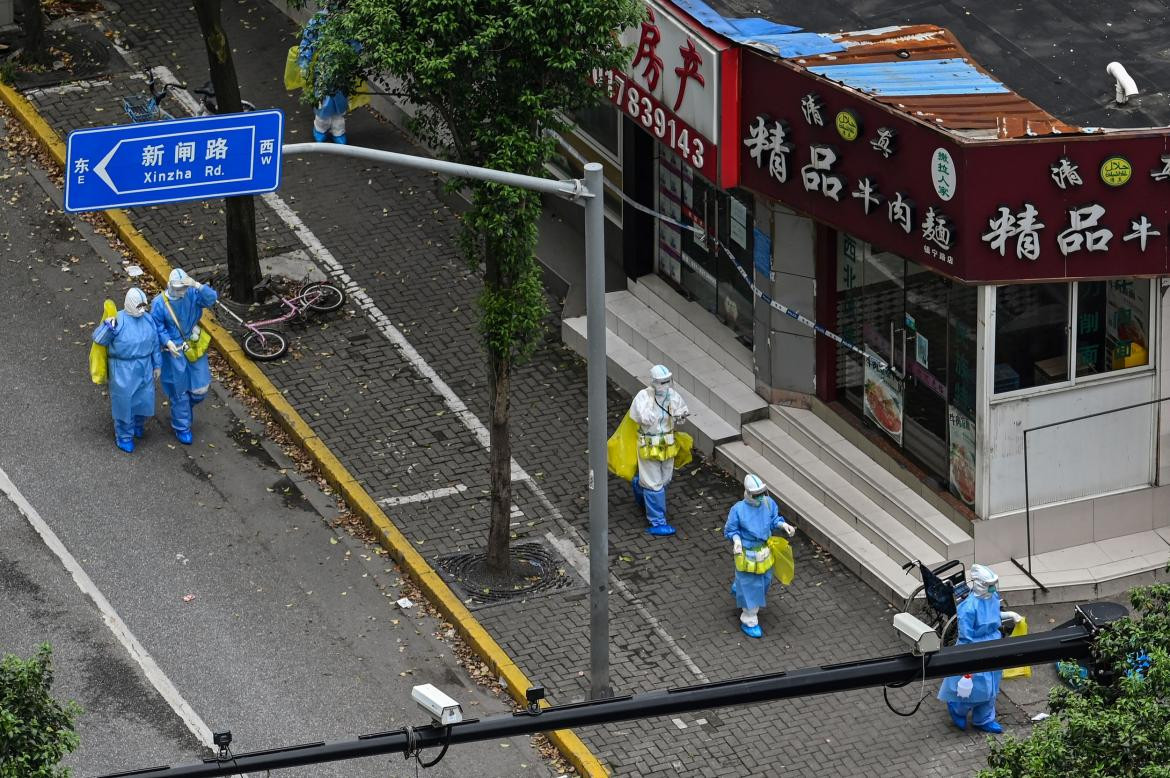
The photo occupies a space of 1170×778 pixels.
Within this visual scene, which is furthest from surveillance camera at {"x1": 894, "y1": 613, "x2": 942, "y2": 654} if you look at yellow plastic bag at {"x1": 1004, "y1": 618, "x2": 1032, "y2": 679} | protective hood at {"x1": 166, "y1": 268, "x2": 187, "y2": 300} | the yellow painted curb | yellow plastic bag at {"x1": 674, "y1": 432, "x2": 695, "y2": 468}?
protective hood at {"x1": 166, "y1": 268, "x2": 187, "y2": 300}

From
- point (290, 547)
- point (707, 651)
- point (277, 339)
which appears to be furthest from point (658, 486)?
point (277, 339)

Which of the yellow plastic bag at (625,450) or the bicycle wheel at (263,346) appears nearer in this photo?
the yellow plastic bag at (625,450)

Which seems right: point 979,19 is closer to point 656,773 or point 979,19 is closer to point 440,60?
point 440,60

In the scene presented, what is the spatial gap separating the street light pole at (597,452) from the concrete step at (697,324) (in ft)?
15.7

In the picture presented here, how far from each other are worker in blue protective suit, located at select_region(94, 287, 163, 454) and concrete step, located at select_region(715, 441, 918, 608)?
5.43 m

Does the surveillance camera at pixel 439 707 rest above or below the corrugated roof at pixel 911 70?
below

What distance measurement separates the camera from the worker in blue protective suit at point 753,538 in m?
18.0

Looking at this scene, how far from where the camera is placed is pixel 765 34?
1953 centimetres

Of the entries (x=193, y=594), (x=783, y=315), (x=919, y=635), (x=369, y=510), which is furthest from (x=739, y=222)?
(x=919, y=635)

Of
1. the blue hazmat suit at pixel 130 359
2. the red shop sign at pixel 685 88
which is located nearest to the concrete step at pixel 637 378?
the red shop sign at pixel 685 88

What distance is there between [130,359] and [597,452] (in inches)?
221

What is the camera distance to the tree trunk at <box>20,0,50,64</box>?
2680cm

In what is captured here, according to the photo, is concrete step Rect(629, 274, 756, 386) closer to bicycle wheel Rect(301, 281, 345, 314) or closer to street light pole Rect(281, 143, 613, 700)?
bicycle wheel Rect(301, 281, 345, 314)

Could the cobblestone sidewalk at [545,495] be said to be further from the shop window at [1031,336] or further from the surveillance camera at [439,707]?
the surveillance camera at [439,707]
